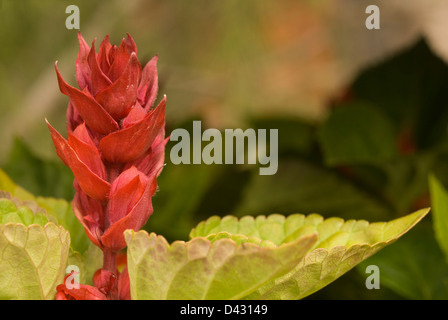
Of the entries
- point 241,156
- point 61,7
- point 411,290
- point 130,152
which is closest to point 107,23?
point 61,7

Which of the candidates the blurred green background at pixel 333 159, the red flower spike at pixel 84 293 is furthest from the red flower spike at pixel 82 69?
the blurred green background at pixel 333 159

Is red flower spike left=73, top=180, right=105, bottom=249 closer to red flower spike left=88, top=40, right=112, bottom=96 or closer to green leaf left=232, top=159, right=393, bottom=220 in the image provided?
red flower spike left=88, top=40, right=112, bottom=96

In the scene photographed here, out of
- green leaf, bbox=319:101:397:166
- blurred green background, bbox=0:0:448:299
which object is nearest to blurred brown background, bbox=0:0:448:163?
blurred green background, bbox=0:0:448:299

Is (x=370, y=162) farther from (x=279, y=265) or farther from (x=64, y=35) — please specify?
(x=64, y=35)

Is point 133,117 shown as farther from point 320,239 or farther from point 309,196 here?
point 309,196

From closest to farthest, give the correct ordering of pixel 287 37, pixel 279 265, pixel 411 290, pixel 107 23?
pixel 279 265, pixel 411 290, pixel 107 23, pixel 287 37

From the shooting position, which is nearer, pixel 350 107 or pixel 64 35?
pixel 350 107

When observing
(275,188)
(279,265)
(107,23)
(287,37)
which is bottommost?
(279,265)
